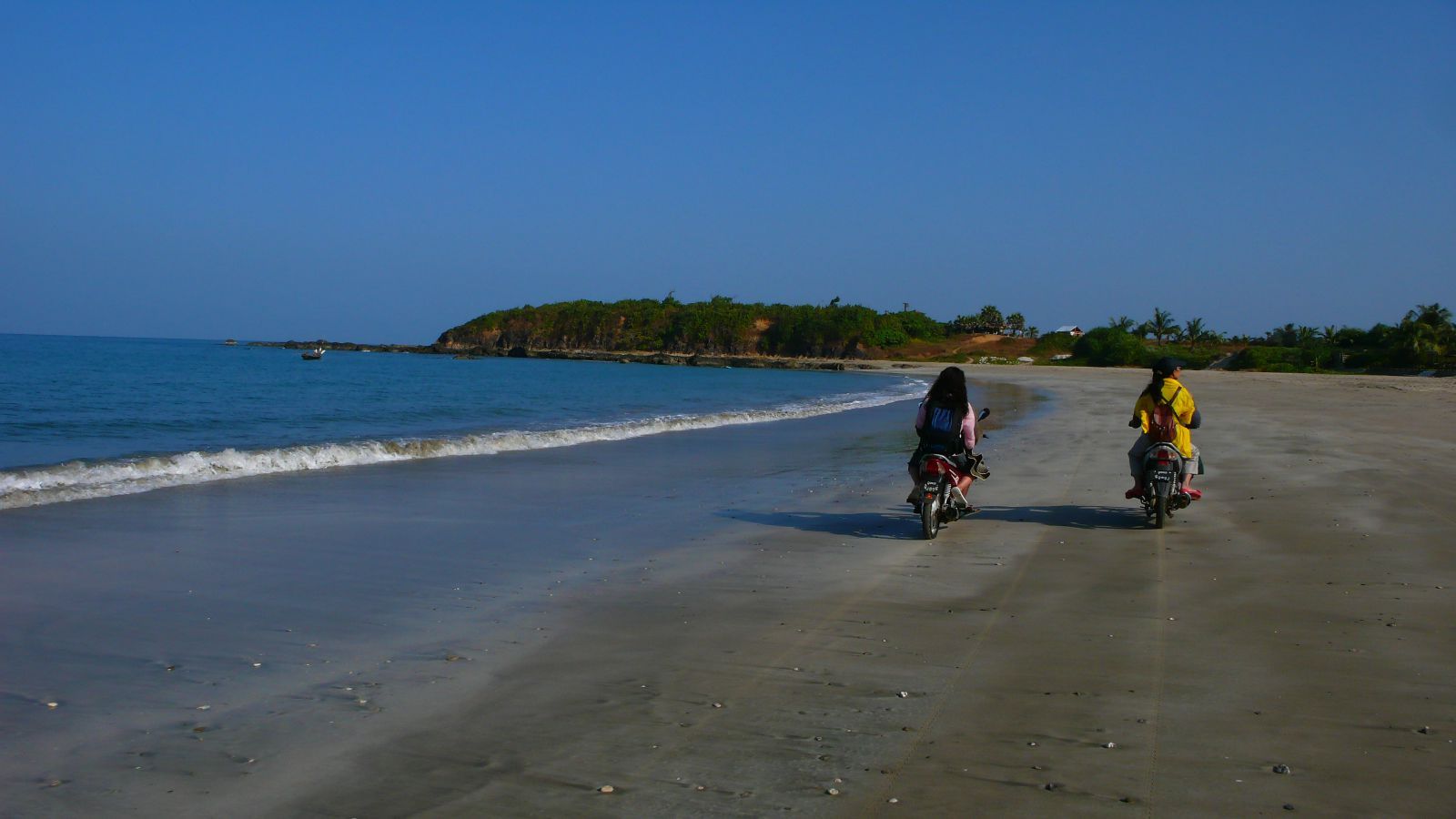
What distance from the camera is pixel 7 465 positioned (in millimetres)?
14742

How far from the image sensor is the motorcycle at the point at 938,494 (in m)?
9.56

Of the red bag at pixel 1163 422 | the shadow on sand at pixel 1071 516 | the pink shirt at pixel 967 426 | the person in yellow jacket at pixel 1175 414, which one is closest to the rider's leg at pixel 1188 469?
the person in yellow jacket at pixel 1175 414

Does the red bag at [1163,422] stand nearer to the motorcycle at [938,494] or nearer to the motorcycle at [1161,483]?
the motorcycle at [1161,483]

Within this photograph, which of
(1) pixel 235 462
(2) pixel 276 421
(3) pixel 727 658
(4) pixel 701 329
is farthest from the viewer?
(4) pixel 701 329

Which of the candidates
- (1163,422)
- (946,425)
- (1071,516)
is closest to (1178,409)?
(1163,422)

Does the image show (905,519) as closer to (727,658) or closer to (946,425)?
(946,425)

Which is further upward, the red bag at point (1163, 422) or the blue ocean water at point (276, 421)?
the red bag at point (1163, 422)

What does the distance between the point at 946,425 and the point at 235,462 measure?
32.6ft

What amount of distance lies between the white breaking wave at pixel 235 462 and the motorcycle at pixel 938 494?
28.7ft

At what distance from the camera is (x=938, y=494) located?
966 cm

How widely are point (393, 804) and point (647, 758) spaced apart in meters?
0.97

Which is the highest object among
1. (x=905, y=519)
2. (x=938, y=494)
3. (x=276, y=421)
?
(x=938, y=494)

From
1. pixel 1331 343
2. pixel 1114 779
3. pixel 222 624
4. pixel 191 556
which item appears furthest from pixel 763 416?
pixel 1331 343

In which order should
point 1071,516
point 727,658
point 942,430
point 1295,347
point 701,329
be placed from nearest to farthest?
point 727,658
point 942,430
point 1071,516
point 1295,347
point 701,329
